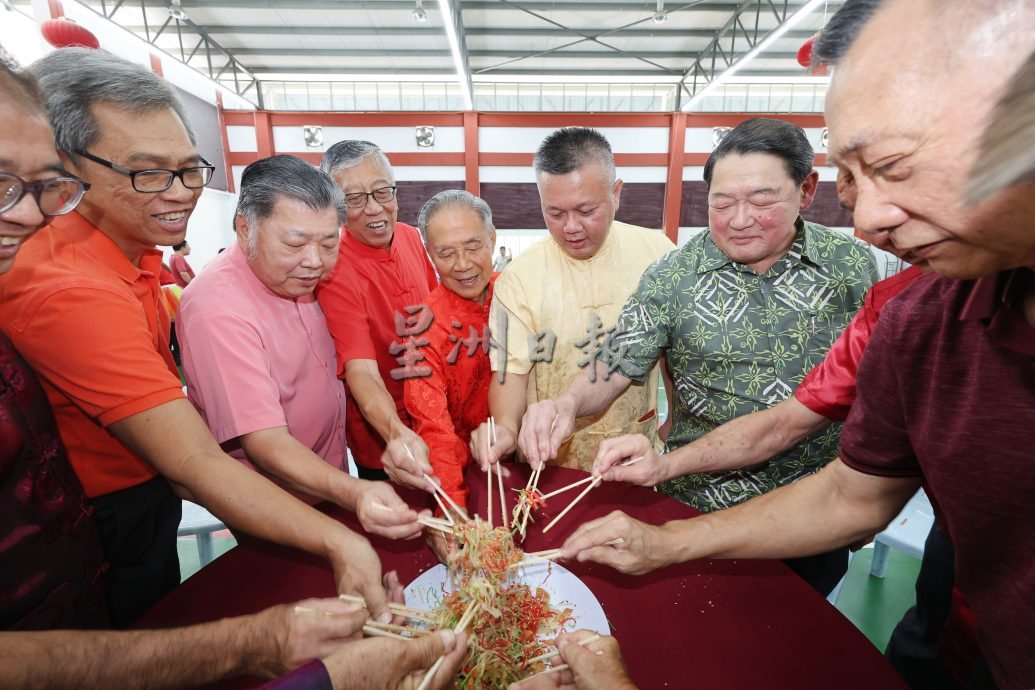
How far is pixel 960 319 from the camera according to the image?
0.90 meters

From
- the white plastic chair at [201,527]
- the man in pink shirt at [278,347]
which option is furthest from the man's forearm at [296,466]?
the white plastic chair at [201,527]

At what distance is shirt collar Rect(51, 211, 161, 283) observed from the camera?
143cm

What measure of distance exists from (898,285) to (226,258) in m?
2.20

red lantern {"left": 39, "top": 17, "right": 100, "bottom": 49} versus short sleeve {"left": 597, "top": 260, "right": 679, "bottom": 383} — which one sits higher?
red lantern {"left": 39, "top": 17, "right": 100, "bottom": 49}

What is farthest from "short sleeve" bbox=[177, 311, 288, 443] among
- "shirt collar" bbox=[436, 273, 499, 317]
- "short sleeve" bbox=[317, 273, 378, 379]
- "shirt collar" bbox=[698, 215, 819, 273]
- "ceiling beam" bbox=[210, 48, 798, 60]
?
"ceiling beam" bbox=[210, 48, 798, 60]

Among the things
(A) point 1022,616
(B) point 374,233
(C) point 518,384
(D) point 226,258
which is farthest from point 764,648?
(B) point 374,233

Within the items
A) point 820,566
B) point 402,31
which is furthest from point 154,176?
point 402,31

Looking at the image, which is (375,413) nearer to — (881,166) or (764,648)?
(764,648)

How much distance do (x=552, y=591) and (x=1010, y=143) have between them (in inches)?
48.0

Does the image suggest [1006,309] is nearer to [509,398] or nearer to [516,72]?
[509,398]

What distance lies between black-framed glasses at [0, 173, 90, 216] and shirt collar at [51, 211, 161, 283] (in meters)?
0.41

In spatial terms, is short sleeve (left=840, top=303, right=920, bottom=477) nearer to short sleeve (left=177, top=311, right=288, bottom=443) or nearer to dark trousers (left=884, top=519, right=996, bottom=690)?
dark trousers (left=884, top=519, right=996, bottom=690)

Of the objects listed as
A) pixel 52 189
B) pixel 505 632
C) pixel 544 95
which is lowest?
pixel 505 632

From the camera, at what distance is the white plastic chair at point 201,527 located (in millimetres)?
2441
